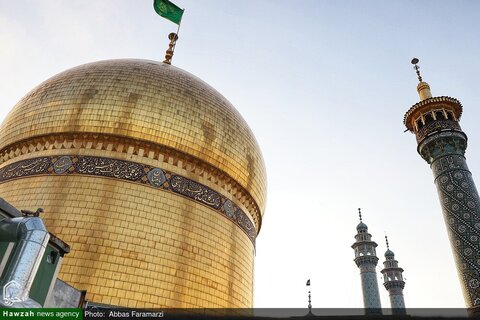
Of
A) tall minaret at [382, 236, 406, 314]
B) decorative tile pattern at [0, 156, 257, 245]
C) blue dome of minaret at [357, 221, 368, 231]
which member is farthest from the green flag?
tall minaret at [382, 236, 406, 314]

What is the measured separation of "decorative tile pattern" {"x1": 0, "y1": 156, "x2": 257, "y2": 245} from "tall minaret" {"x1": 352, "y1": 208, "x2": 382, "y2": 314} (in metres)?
14.3

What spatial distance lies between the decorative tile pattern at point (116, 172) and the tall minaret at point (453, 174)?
17.3ft

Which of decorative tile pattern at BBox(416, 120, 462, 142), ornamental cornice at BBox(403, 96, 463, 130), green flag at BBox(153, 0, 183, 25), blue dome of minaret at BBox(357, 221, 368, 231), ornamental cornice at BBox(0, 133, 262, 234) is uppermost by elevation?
green flag at BBox(153, 0, 183, 25)

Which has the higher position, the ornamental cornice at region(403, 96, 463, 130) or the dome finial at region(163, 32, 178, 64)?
the dome finial at region(163, 32, 178, 64)

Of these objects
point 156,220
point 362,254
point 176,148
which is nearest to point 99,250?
point 156,220

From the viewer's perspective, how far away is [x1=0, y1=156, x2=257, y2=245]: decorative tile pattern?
29.9 feet

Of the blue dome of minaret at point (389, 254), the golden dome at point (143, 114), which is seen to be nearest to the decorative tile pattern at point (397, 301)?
the blue dome of minaret at point (389, 254)

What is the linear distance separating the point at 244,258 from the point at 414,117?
5870 millimetres

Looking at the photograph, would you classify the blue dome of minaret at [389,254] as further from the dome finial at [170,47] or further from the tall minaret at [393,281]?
the dome finial at [170,47]

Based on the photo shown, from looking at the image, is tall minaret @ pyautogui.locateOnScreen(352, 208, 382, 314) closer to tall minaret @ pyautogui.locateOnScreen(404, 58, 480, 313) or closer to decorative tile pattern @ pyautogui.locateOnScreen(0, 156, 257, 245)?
tall minaret @ pyautogui.locateOnScreen(404, 58, 480, 313)

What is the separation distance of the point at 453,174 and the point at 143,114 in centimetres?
738

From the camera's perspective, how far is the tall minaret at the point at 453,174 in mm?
8323

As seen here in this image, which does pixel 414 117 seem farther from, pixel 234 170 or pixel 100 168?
pixel 100 168

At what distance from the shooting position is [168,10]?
14.8 meters
